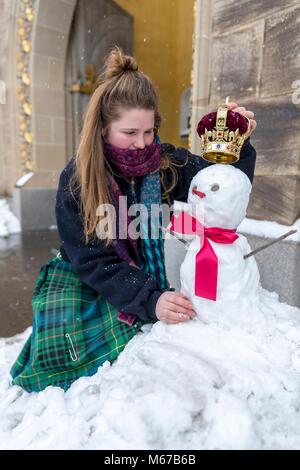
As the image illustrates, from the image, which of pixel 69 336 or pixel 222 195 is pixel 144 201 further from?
pixel 69 336

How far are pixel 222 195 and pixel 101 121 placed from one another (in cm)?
56

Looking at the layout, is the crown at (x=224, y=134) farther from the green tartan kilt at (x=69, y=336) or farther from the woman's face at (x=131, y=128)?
the green tartan kilt at (x=69, y=336)

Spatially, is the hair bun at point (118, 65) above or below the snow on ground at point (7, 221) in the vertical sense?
above

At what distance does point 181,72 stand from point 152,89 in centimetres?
441

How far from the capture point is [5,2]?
4.35m

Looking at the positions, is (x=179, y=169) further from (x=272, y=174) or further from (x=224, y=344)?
(x=224, y=344)

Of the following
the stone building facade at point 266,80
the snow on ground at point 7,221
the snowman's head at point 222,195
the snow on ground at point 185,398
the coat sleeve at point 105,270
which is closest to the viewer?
the snow on ground at point 185,398

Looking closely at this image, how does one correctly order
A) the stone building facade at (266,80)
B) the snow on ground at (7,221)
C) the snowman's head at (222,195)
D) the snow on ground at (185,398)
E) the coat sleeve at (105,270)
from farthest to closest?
the snow on ground at (7,221)
the stone building facade at (266,80)
the coat sleeve at (105,270)
the snowman's head at (222,195)
the snow on ground at (185,398)

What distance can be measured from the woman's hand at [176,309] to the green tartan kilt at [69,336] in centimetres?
18

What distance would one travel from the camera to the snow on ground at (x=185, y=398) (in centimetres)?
83

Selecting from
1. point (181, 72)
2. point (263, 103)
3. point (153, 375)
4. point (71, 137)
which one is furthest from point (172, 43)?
point (153, 375)

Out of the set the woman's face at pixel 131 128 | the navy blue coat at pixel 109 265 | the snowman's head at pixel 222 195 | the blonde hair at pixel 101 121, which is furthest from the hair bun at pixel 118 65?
the snowman's head at pixel 222 195

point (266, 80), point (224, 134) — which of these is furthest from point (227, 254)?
point (266, 80)
